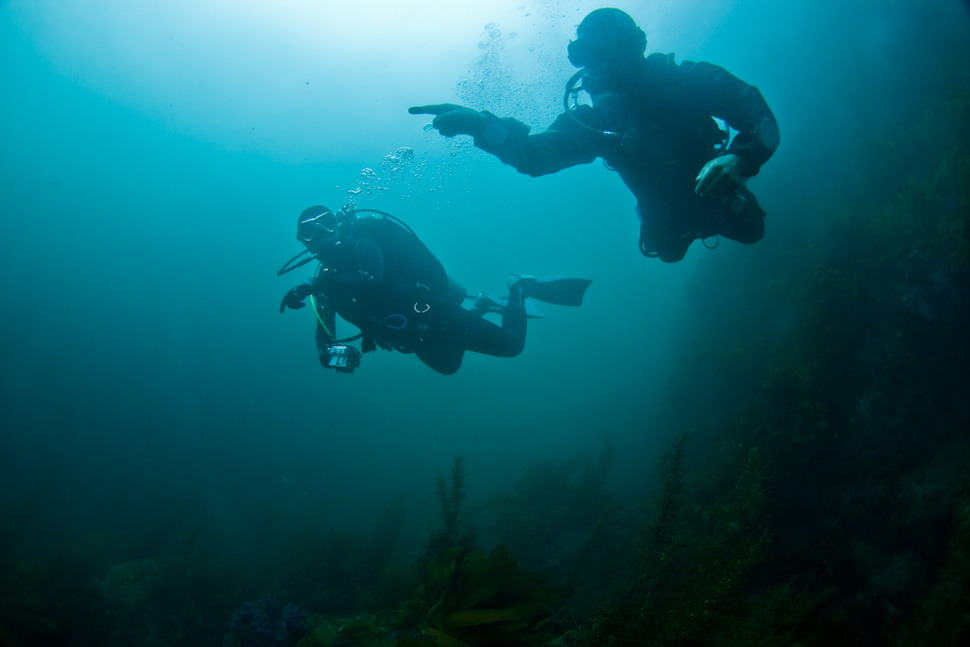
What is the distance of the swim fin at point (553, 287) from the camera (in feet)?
21.6

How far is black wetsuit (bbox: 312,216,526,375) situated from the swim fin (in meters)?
0.90

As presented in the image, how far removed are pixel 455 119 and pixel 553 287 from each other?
4093 millimetres

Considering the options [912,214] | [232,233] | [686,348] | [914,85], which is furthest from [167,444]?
[914,85]

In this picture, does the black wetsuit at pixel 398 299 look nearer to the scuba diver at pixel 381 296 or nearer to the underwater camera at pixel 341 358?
the scuba diver at pixel 381 296

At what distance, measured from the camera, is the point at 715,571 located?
231 centimetres

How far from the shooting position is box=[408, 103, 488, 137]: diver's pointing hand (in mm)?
2850

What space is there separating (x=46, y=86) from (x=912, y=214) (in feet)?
165

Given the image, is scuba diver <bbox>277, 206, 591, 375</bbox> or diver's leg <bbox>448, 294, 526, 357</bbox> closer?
scuba diver <bbox>277, 206, 591, 375</bbox>

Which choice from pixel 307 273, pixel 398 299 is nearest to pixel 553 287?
pixel 398 299

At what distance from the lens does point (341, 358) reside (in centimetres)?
494

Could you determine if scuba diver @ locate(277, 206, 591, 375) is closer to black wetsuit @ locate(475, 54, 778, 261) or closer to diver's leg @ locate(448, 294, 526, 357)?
diver's leg @ locate(448, 294, 526, 357)

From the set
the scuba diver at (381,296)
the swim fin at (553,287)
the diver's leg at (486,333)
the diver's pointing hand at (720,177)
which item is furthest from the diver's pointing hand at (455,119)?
the swim fin at (553,287)

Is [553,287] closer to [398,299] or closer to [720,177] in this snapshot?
[398,299]

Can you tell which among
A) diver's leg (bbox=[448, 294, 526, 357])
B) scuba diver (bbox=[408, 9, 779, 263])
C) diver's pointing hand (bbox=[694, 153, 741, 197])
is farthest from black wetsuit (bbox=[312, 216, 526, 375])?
diver's pointing hand (bbox=[694, 153, 741, 197])
